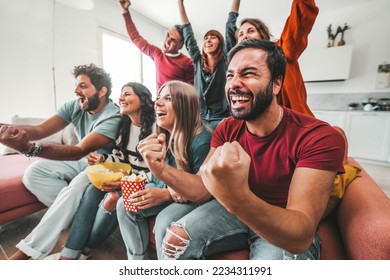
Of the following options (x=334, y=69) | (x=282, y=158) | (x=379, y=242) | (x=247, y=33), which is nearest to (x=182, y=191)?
(x=282, y=158)

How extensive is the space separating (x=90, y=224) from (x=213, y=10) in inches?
39.7

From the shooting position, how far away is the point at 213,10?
74 cm

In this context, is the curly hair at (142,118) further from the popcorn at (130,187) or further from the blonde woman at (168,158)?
the popcorn at (130,187)

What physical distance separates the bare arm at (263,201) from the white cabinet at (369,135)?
90cm

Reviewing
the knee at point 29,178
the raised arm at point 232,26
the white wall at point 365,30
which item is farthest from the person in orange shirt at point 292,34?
the knee at point 29,178

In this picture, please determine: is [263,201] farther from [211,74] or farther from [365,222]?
[211,74]

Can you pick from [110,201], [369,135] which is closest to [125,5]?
[110,201]

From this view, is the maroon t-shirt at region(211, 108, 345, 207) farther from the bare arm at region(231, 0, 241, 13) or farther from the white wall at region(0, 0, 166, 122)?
the white wall at region(0, 0, 166, 122)

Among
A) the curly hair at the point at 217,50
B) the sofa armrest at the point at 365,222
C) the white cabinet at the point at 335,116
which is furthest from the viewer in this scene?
the white cabinet at the point at 335,116

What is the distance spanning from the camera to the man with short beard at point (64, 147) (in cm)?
72

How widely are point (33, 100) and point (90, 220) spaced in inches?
21.8

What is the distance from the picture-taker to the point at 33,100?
77 cm

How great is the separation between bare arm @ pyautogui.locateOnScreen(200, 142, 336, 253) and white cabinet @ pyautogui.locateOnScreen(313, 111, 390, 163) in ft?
2.95
